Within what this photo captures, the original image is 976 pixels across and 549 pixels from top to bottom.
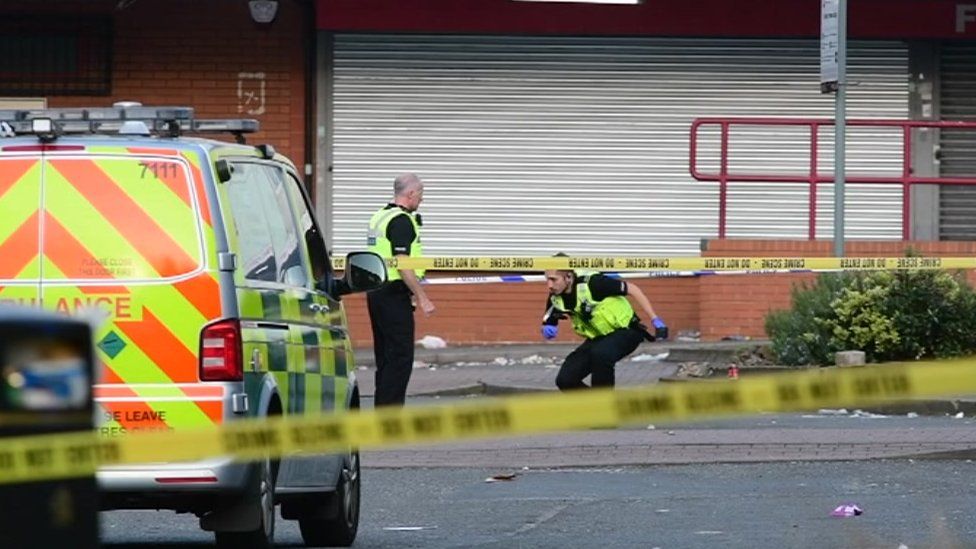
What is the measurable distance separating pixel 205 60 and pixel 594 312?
755 centimetres

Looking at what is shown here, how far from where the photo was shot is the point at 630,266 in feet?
53.4

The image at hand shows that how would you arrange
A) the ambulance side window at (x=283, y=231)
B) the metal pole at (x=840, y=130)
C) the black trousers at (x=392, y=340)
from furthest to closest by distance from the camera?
the metal pole at (x=840, y=130)
the black trousers at (x=392, y=340)
the ambulance side window at (x=283, y=231)

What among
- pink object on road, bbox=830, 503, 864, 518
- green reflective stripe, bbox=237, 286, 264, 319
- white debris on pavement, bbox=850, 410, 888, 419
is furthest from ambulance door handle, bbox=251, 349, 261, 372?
white debris on pavement, bbox=850, 410, 888, 419

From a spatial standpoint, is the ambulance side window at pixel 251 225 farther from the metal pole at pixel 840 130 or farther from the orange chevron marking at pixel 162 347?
the metal pole at pixel 840 130

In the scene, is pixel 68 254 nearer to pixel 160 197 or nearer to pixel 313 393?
pixel 160 197

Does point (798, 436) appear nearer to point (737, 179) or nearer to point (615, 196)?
point (737, 179)

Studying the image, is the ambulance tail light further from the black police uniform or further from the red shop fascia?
the red shop fascia

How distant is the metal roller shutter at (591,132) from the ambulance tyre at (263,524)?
42.8ft

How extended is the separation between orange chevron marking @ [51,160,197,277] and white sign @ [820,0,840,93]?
10.1 metres

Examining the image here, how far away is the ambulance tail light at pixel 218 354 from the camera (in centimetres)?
771

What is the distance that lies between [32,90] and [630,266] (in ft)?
24.0

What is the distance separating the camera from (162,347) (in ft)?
25.3

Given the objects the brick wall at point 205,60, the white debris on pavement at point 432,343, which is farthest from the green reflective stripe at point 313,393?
the brick wall at point 205,60

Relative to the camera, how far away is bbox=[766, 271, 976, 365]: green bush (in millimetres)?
16406
